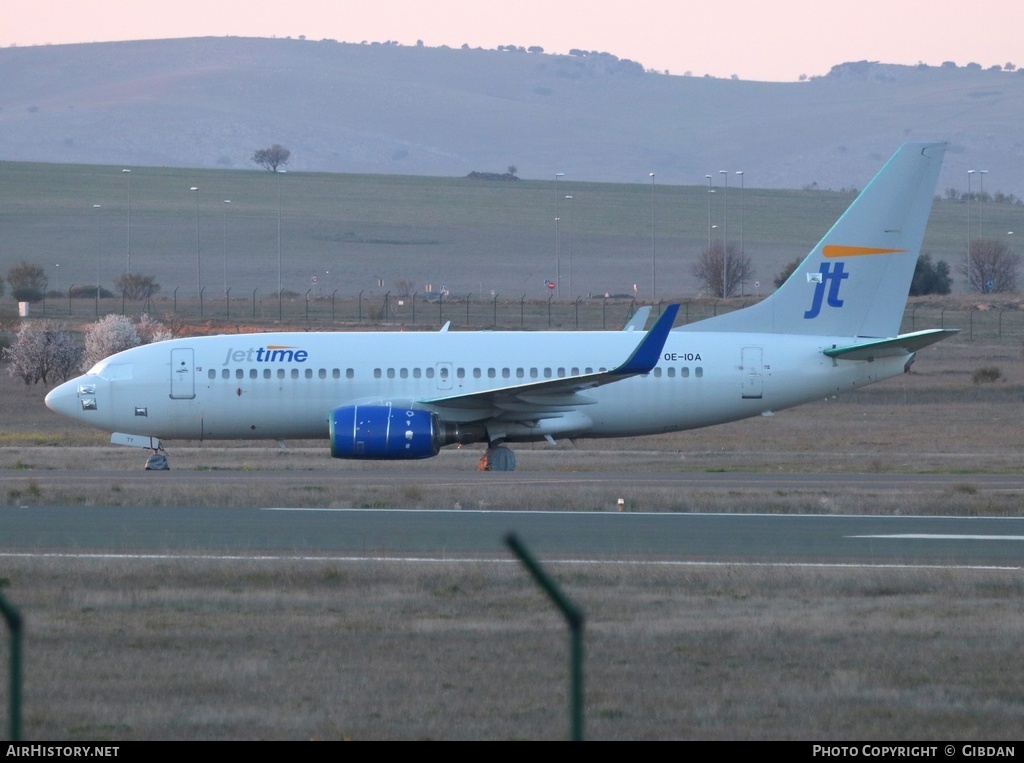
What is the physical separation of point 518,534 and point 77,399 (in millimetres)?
15249

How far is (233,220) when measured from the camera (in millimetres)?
131000

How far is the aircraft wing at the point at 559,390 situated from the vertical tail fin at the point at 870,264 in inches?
157

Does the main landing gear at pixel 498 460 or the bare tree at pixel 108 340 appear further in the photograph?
the bare tree at pixel 108 340

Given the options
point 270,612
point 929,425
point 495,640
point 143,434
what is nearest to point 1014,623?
point 495,640

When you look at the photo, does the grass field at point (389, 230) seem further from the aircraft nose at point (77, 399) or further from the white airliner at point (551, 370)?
the white airliner at point (551, 370)

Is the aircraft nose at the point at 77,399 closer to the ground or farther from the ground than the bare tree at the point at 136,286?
closer to the ground

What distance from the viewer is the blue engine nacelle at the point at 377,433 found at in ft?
93.9

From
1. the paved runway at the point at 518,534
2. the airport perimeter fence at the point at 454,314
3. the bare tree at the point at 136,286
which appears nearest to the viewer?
the paved runway at the point at 518,534

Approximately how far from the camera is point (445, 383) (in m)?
30.4

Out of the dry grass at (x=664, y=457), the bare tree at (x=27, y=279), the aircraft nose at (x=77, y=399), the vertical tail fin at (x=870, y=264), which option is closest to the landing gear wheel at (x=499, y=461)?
the dry grass at (x=664, y=457)

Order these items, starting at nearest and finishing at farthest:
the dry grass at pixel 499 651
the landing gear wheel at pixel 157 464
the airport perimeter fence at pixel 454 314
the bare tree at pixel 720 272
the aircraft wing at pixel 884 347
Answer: the dry grass at pixel 499 651 → the aircraft wing at pixel 884 347 → the landing gear wheel at pixel 157 464 → the airport perimeter fence at pixel 454 314 → the bare tree at pixel 720 272

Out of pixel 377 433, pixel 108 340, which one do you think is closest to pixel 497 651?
pixel 377 433

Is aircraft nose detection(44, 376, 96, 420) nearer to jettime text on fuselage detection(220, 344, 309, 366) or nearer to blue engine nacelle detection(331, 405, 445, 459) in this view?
jettime text on fuselage detection(220, 344, 309, 366)

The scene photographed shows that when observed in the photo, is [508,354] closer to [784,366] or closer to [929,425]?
[784,366]
